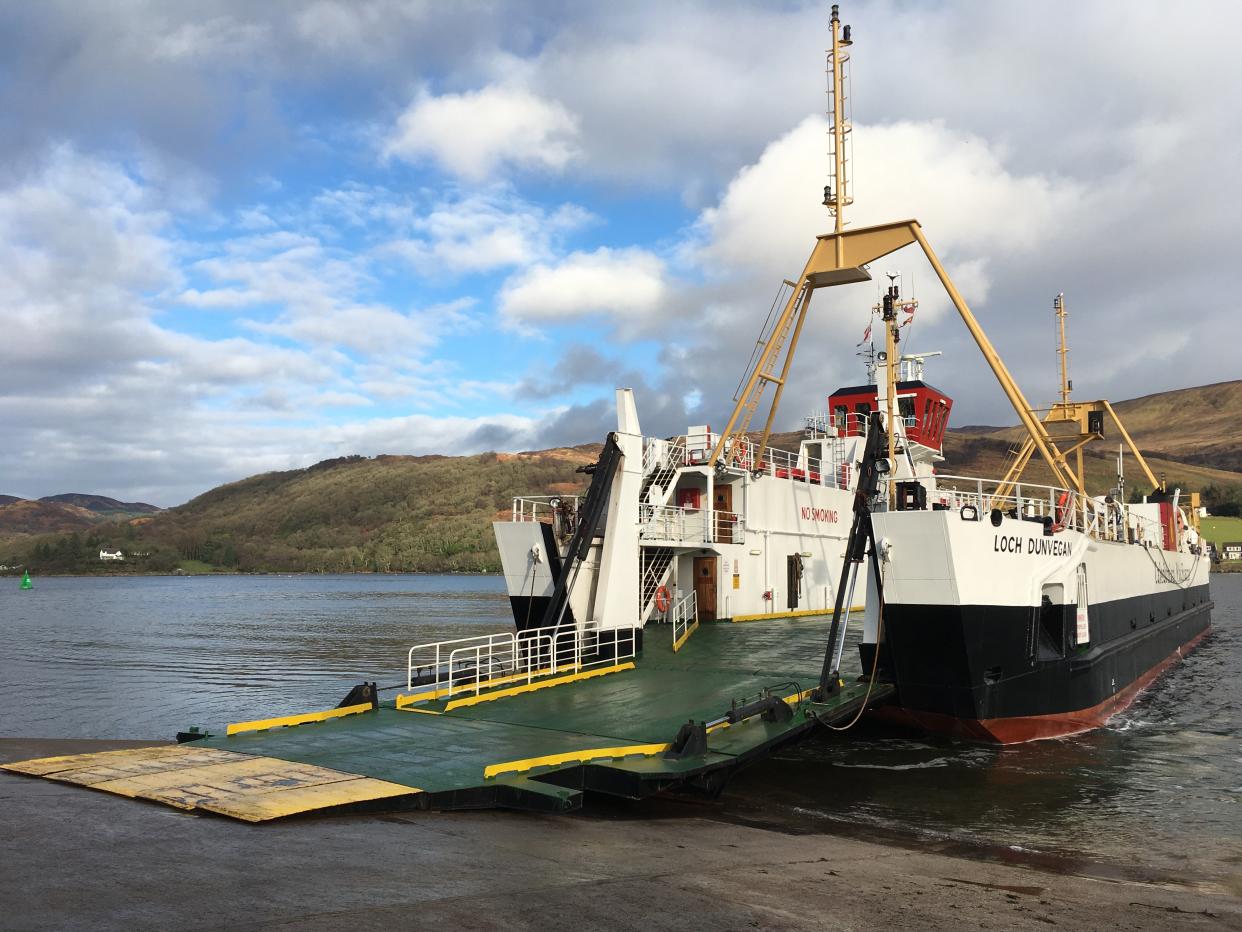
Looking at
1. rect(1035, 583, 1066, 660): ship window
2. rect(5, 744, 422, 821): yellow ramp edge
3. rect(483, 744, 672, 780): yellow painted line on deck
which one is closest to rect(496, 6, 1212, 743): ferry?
rect(1035, 583, 1066, 660): ship window

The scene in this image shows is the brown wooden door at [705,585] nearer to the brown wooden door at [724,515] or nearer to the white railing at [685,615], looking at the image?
the white railing at [685,615]

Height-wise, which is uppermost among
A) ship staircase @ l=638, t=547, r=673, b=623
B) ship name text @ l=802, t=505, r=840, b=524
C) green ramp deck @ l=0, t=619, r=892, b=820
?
ship name text @ l=802, t=505, r=840, b=524

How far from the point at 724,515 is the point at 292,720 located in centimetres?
1260

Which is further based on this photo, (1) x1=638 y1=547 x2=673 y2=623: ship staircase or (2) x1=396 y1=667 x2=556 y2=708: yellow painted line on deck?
(1) x1=638 y1=547 x2=673 y2=623: ship staircase

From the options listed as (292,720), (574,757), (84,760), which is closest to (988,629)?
(574,757)

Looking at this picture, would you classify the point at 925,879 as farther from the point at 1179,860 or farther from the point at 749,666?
the point at 749,666

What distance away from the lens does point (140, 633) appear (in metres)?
51.0

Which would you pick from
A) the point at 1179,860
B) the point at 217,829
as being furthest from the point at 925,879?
the point at 217,829

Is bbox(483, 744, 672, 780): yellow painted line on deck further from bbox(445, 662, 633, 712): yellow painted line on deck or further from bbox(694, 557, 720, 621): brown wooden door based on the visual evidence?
bbox(694, 557, 720, 621): brown wooden door

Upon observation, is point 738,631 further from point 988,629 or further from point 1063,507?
point 1063,507

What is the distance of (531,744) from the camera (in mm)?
11680

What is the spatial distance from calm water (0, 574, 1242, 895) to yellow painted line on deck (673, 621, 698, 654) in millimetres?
3313

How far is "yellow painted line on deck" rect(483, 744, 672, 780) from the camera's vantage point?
10.2 meters

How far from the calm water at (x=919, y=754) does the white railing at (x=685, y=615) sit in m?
4.21
